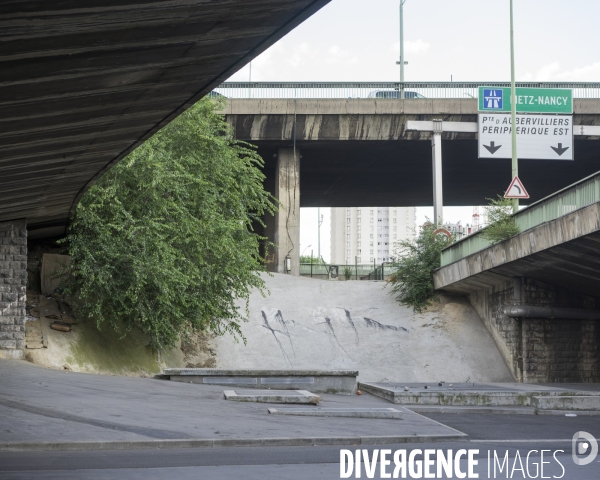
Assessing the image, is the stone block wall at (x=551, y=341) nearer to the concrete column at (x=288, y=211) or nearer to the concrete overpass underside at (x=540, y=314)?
the concrete overpass underside at (x=540, y=314)

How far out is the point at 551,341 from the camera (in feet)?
94.1

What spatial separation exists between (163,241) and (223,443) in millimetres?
12501

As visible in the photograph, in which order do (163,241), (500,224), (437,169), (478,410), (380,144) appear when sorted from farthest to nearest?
1. (380,144)
2. (437,169)
3. (500,224)
4. (163,241)
5. (478,410)

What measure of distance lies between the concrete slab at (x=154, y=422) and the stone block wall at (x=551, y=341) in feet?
38.9

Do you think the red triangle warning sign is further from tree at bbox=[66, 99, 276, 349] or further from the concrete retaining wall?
the concrete retaining wall

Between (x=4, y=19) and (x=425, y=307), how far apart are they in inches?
1114

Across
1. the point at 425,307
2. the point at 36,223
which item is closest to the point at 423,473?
the point at 36,223

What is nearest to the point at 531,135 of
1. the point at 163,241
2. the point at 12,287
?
the point at 163,241

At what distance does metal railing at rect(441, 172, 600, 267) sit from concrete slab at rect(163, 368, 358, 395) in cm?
676

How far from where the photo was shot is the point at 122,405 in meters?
15.0

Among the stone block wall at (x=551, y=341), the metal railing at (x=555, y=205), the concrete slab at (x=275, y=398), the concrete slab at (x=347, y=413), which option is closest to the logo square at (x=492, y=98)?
the metal railing at (x=555, y=205)

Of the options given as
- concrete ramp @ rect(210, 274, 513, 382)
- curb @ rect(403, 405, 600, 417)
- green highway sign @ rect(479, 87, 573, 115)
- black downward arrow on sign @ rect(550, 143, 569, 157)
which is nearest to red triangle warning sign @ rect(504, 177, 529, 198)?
concrete ramp @ rect(210, 274, 513, 382)

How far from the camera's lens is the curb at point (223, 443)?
10.9 meters

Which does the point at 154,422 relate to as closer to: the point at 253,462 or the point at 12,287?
the point at 253,462
